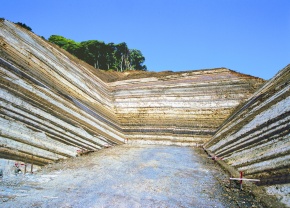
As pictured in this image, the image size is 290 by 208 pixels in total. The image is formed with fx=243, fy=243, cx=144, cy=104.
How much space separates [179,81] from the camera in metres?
29.7

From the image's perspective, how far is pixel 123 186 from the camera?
8844 millimetres

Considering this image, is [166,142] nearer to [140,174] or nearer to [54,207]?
[140,174]

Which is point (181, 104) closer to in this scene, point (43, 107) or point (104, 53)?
point (43, 107)

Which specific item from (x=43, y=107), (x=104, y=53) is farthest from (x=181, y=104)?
(x=104, y=53)

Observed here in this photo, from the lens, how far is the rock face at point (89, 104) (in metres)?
12.4

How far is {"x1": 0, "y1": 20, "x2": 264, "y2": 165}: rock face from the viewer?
489 inches

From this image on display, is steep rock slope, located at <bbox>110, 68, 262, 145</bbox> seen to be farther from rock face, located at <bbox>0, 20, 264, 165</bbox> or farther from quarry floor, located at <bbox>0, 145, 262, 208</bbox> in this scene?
quarry floor, located at <bbox>0, 145, 262, 208</bbox>

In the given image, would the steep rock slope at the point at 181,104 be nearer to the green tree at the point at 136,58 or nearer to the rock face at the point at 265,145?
the rock face at the point at 265,145

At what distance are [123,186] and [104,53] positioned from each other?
186ft

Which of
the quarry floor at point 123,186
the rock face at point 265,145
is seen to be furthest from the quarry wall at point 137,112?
the quarry floor at point 123,186

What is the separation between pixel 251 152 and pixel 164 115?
14.7 meters

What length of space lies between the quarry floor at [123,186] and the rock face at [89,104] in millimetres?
2052

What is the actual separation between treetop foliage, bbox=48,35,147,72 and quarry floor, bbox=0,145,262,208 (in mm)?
50965

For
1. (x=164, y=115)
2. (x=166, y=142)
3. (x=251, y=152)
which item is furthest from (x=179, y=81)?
(x=251, y=152)
